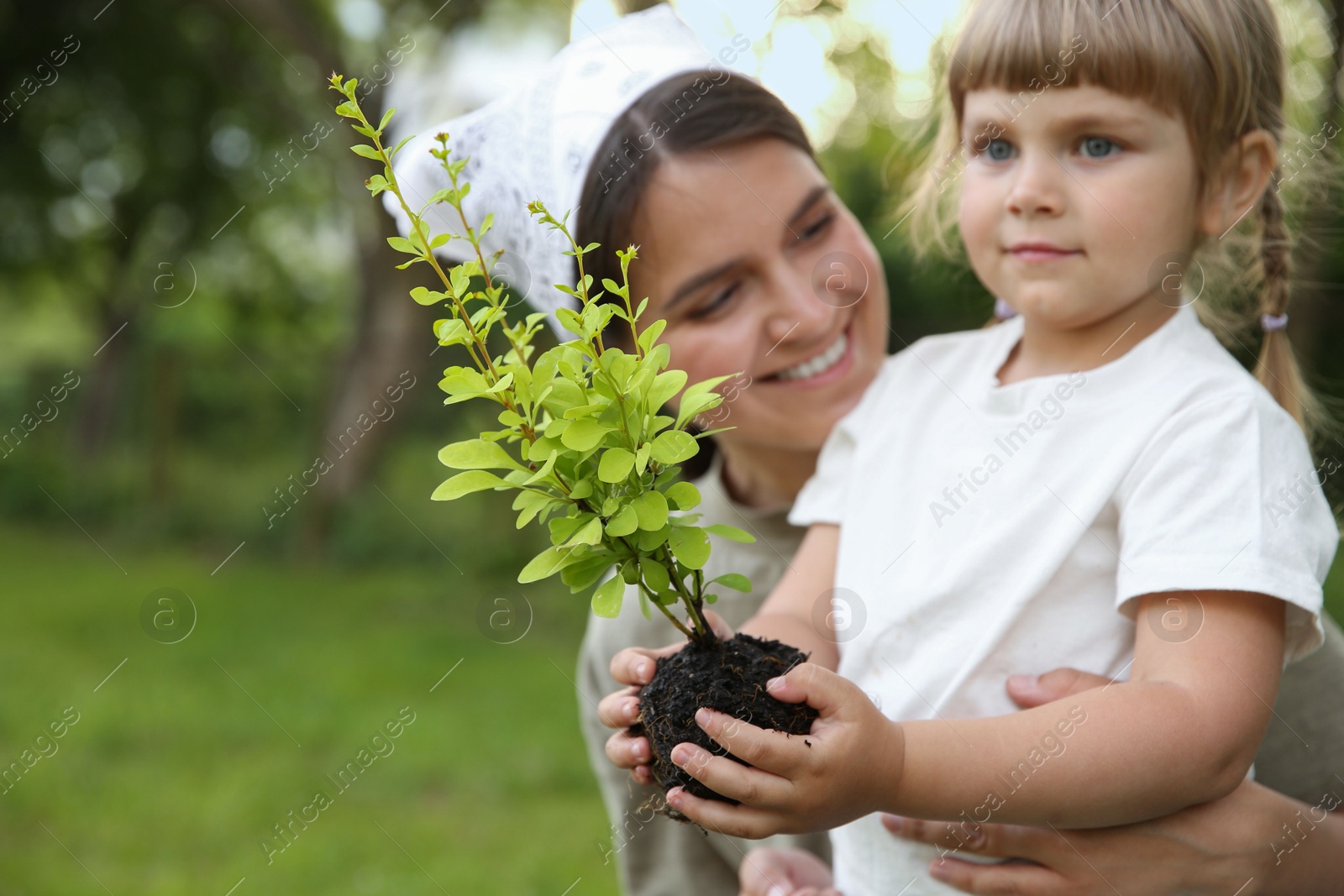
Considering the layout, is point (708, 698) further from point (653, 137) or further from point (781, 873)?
point (653, 137)

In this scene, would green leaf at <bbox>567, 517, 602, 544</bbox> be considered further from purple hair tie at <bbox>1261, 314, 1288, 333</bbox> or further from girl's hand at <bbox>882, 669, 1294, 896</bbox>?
purple hair tie at <bbox>1261, 314, 1288, 333</bbox>

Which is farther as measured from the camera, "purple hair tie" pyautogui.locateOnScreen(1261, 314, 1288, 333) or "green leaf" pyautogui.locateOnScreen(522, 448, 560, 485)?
"purple hair tie" pyautogui.locateOnScreen(1261, 314, 1288, 333)

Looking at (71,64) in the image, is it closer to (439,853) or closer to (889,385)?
(439,853)

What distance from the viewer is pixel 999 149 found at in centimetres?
181

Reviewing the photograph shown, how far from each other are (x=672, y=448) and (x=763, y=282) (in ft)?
3.34

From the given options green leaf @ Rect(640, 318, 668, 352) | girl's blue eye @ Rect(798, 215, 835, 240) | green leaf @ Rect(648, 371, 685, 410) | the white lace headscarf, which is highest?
the white lace headscarf

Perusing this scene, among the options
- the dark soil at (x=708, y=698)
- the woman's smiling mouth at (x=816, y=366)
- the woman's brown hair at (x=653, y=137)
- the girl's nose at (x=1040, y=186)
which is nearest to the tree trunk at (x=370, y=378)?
the woman's brown hair at (x=653, y=137)

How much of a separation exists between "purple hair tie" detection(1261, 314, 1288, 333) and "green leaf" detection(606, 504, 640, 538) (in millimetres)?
1306

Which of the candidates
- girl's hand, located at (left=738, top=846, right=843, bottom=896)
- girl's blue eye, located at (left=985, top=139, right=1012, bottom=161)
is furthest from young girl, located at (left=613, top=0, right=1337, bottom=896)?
girl's hand, located at (left=738, top=846, right=843, bottom=896)

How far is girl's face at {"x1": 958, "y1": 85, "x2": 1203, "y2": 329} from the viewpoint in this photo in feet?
5.41

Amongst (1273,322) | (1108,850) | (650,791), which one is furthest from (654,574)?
(1273,322)

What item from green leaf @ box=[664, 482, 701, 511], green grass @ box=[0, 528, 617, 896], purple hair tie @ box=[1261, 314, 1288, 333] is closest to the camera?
green leaf @ box=[664, 482, 701, 511]

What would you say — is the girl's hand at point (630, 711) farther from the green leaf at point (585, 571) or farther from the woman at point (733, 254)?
the woman at point (733, 254)

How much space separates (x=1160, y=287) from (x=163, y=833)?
4632 mm
